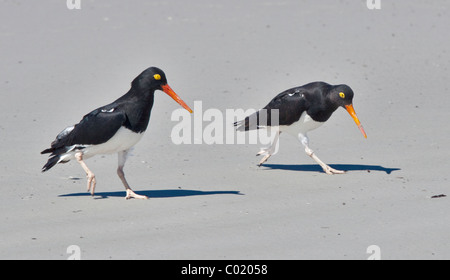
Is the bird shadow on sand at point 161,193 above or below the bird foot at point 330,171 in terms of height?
below

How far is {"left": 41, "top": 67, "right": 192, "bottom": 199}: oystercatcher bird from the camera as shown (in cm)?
923

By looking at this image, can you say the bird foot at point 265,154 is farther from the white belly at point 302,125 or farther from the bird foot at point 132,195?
the bird foot at point 132,195

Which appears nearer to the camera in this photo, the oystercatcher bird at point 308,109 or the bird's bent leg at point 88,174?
the bird's bent leg at point 88,174

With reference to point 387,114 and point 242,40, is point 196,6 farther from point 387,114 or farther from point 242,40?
point 387,114

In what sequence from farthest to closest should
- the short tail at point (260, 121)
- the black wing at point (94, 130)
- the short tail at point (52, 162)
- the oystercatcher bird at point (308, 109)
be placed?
the short tail at point (260, 121) < the oystercatcher bird at point (308, 109) < the short tail at point (52, 162) < the black wing at point (94, 130)

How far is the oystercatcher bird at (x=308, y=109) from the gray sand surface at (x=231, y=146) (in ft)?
1.40

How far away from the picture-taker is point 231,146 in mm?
11836

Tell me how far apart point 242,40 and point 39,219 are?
8.27m

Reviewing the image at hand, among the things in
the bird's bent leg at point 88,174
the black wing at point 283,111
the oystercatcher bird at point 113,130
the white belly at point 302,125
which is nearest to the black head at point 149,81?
the oystercatcher bird at point 113,130

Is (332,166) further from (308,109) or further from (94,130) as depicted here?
(94,130)

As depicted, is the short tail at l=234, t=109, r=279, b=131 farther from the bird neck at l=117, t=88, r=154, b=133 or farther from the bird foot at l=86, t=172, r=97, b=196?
the bird foot at l=86, t=172, r=97, b=196

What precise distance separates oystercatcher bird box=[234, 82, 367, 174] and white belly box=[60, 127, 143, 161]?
2.18m

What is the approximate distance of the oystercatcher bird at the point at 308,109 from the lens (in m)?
10.8
